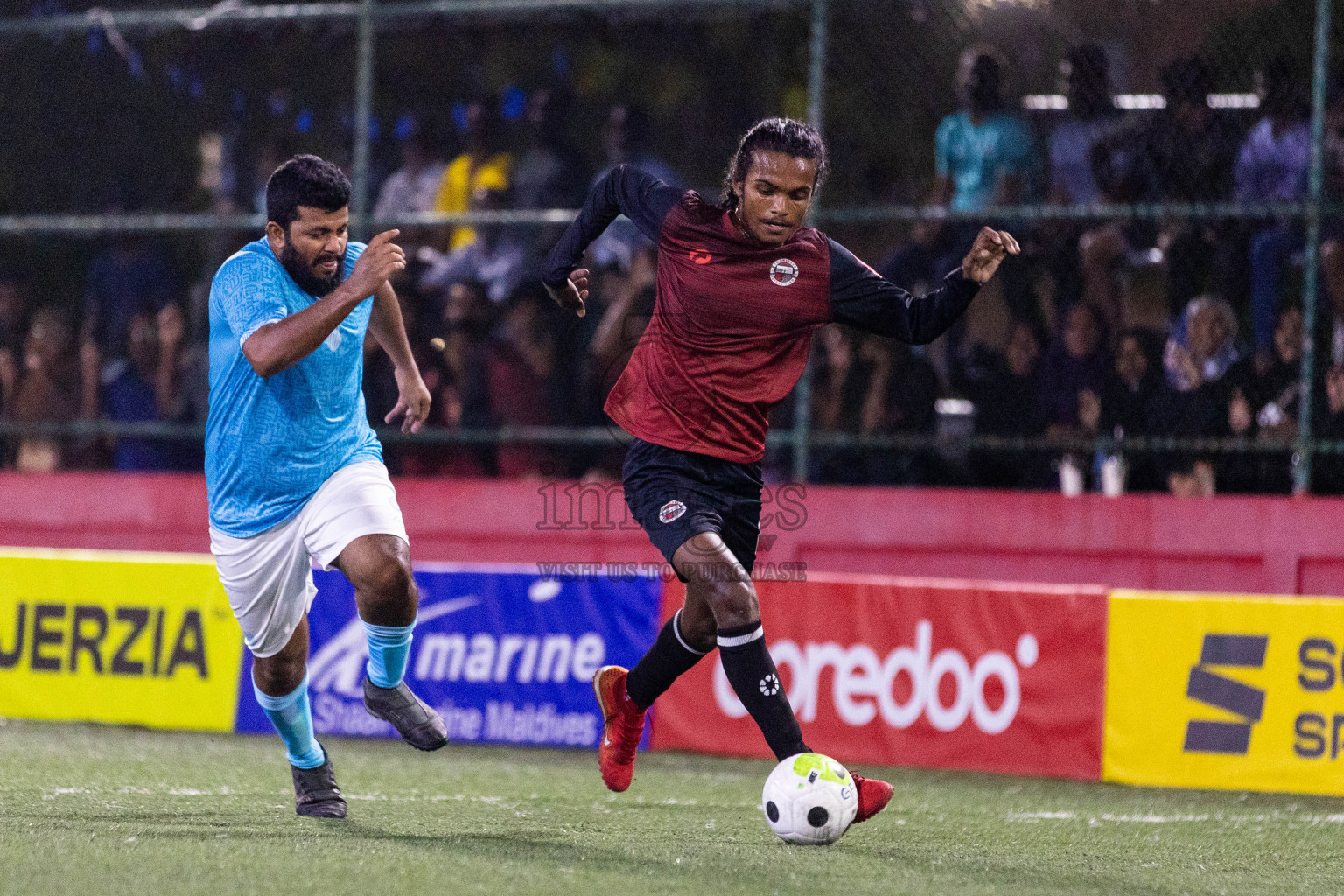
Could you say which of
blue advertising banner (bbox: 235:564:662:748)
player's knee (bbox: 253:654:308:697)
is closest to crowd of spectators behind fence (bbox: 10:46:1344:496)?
blue advertising banner (bbox: 235:564:662:748)

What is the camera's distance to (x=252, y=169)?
11820 millimetres

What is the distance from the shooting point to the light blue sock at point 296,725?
554 cm

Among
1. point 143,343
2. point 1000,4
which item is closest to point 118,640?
point 143,343

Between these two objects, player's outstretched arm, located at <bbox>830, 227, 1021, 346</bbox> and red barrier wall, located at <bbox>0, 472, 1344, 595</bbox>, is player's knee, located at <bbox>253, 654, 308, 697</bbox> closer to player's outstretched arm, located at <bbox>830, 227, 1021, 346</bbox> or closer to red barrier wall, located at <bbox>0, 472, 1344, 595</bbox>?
player's outstretched arm, located at <bbox>830, 227, 1021, 346</bbox>

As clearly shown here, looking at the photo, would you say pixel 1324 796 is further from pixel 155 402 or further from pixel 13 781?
pixel 155 402

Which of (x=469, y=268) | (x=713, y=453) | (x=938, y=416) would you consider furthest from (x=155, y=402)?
(x=713, y=453)

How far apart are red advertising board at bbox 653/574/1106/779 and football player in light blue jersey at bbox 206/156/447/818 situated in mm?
2871

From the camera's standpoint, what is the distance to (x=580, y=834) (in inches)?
208

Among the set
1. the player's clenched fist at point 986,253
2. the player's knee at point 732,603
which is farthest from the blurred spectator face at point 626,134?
the player's knee at point 732,603

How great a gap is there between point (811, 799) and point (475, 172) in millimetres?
6927

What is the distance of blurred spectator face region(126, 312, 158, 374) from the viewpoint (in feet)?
36.9

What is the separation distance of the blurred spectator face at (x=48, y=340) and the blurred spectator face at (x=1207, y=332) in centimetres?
728

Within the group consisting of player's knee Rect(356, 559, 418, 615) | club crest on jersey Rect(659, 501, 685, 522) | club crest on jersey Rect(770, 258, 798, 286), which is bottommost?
player's knee Rect(356, 559, 418, 615)

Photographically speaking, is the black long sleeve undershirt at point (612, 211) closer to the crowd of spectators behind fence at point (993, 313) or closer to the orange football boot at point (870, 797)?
the orange football boot at point (870, 797)
